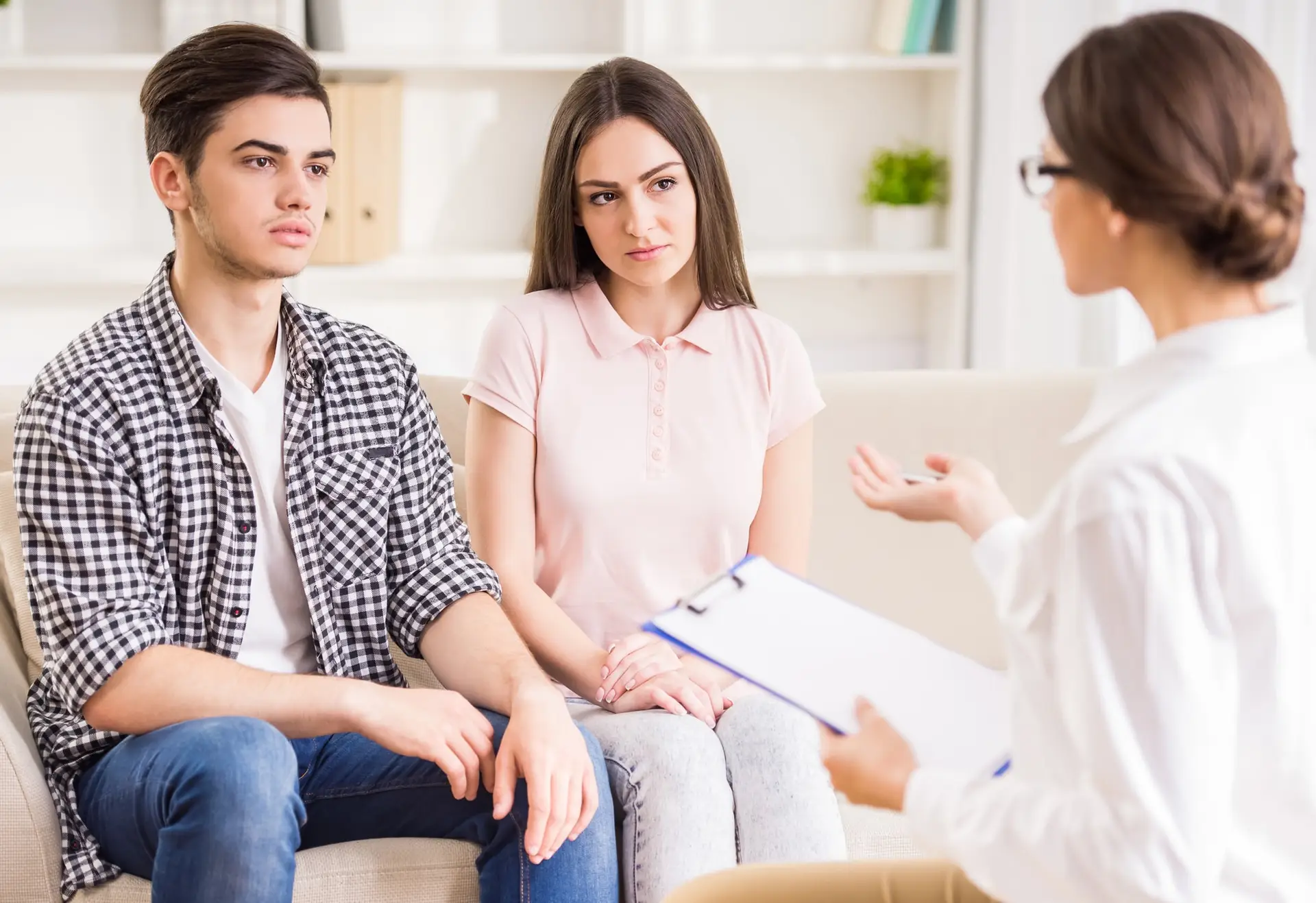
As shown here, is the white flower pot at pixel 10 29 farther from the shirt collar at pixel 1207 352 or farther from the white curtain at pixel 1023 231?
the shirt collar at pixel 1207 352

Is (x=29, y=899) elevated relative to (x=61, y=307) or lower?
lower

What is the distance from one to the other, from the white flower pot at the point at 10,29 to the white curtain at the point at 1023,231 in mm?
2031

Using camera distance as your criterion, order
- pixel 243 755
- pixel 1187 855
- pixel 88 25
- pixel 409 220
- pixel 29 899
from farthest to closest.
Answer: pixel 409 220 → pixel 88 25 → pixel 29 899 → pixel 243 755 → pixel 1187 855

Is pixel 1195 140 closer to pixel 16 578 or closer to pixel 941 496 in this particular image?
pixel 941 496

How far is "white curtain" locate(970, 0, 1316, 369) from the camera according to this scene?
9.03 ft

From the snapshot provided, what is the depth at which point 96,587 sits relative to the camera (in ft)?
4.29

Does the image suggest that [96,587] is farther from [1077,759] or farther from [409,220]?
[409,220]

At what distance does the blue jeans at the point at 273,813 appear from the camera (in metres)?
1.20

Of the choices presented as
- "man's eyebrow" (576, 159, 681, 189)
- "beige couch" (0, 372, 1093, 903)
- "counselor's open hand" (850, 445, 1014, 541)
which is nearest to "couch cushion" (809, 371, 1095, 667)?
"beige couch" (0, 372, 1093, 903)

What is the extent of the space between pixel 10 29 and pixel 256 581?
1854 millimetres

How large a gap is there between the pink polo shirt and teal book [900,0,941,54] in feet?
4.97

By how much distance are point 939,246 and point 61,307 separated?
6.59 ft

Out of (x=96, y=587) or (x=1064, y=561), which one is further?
(x=96, y=587)

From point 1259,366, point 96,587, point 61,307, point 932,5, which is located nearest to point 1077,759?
point 1259,366
